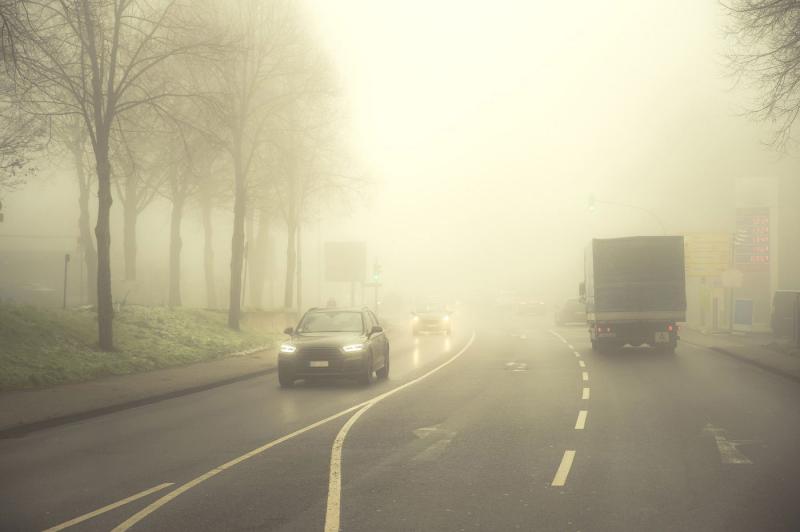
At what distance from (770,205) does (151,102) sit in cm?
6298

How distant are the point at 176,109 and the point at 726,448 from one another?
2051cm

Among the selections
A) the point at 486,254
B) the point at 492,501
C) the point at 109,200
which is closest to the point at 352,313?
the point at 109,200

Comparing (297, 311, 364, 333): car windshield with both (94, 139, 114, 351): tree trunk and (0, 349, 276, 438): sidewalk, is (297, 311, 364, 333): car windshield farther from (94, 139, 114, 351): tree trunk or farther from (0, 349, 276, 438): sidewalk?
(94, 139, 114, 351): tree trunk

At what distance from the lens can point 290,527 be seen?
6418 millimetres

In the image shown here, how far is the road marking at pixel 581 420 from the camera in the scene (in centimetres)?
1177

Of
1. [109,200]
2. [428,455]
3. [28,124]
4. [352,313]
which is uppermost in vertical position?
[28,124]

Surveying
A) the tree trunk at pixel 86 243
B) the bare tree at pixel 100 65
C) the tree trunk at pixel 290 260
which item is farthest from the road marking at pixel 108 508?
the tree trunk at pixel 290 260

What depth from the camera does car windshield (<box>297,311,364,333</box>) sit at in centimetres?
1872

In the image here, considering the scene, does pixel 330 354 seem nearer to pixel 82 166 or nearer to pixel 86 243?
pixel 86 243

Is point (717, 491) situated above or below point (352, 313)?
below

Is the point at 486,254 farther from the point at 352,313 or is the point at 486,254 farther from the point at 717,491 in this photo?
the point at 717,491

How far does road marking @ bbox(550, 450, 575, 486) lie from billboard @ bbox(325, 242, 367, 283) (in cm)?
4759

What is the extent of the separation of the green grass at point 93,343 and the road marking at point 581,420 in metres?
10.4

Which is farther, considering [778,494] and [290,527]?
[778,494]
